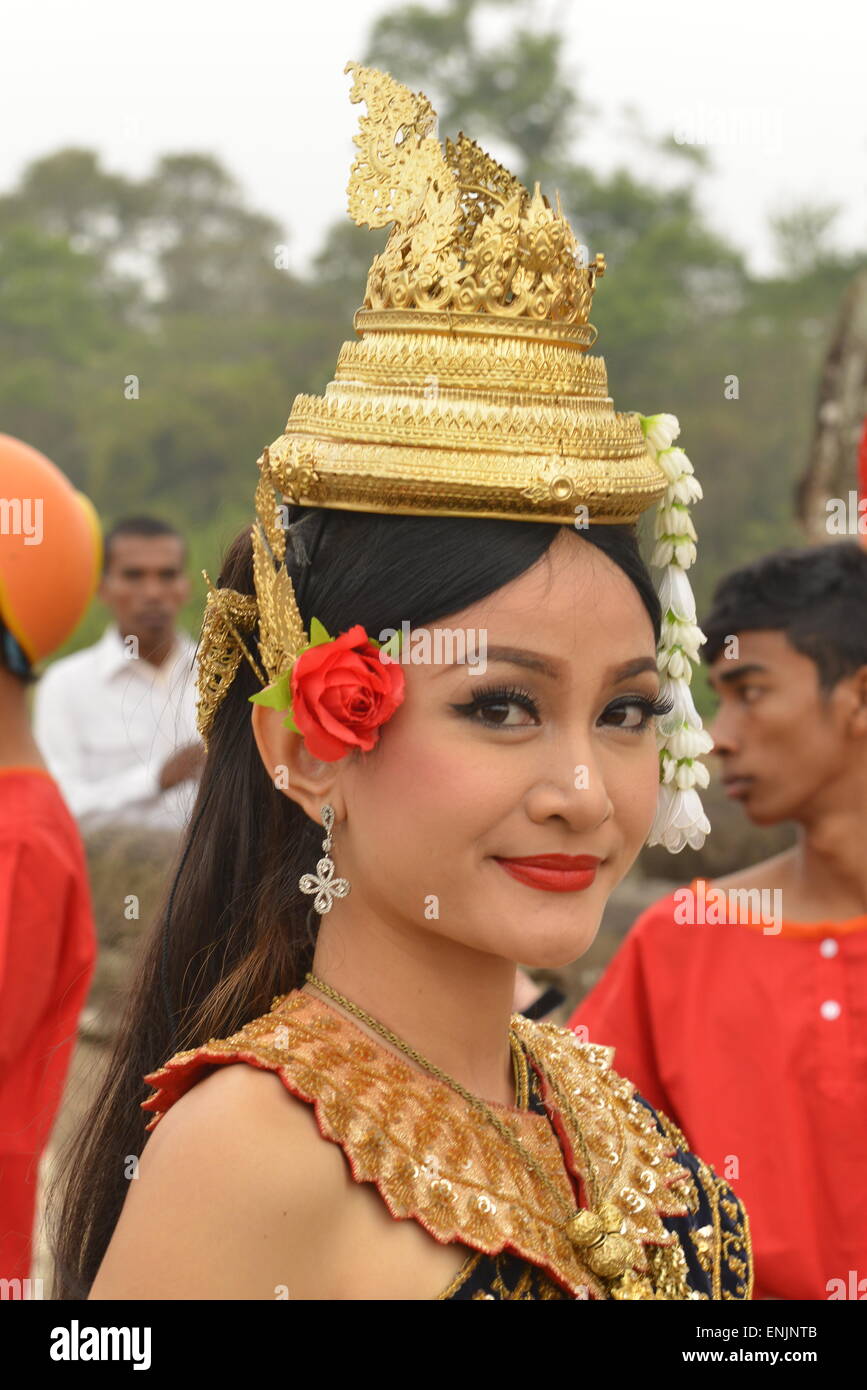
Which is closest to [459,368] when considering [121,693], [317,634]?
[317,634]

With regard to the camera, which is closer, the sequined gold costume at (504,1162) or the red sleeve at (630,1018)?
the sequined gold costume at (504,1162)

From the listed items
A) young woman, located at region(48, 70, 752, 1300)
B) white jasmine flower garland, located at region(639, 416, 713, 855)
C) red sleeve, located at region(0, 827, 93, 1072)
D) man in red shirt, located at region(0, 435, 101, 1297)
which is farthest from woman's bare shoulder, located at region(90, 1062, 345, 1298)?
red sleeve, located at region(0, 827, 93, 1072)

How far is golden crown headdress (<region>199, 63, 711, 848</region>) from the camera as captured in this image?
6.63 ft

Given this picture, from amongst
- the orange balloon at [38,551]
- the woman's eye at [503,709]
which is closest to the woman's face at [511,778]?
the woman's eye at [503,709]

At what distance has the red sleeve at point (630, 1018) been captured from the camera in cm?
369

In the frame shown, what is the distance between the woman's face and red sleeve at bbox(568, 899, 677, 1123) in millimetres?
1745

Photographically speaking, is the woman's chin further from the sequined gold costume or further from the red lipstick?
the sequined gold costume

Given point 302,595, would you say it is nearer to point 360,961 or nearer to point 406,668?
point 406,668

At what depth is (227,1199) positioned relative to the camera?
1.83 meters

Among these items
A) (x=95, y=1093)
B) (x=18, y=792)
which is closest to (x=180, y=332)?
(x=18, y=792)

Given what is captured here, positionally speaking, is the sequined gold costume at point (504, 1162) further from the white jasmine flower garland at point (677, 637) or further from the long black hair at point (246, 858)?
the white jasmine flower garland at point (677, 637)

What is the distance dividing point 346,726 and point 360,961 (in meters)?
0.33

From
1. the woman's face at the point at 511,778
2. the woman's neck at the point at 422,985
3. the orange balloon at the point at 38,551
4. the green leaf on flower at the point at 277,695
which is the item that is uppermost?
the orange balloon at the point at 38,551

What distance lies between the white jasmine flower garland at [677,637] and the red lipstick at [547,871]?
1.02 feet
